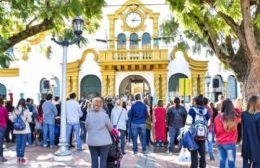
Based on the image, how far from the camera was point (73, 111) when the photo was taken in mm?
14039

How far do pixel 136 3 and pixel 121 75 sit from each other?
18.1 ft

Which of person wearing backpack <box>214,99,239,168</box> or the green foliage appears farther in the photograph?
the green foliage

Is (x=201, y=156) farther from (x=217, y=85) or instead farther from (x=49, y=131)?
(x=217, y=85)

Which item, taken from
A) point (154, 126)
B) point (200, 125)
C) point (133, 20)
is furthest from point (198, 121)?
point (133, 20)

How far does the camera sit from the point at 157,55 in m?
31.6

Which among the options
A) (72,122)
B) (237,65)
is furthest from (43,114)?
(237,65)

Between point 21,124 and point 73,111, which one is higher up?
point 73,111

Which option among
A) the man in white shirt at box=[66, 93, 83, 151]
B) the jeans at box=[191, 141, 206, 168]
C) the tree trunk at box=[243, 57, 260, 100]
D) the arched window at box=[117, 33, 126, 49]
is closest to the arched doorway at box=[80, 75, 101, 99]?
the arched window at box=[117, 33, 126, 49]

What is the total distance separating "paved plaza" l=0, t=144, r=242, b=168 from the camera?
11375 mm

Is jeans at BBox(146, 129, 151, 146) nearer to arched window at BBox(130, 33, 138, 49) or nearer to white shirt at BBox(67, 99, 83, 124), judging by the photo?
white shirt at BBox(67, 99, 83, 124)

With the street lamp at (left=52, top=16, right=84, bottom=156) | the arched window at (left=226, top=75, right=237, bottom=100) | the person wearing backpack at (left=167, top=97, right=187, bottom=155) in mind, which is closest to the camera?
the street lamp at (left=52, top=16, right=84, bottom=156)

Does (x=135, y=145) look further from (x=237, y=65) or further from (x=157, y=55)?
(x=157, y=55)

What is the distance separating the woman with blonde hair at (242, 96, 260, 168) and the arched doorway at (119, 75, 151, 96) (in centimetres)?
2444

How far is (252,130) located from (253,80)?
4202 mm
